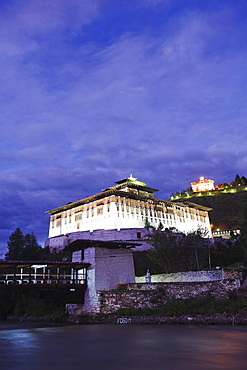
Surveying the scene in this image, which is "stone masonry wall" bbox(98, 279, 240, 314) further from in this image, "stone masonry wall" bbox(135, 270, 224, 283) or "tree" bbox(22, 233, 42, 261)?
"tree" bbox(22, 233, 42, 261)

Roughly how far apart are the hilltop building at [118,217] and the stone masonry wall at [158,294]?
38.1m

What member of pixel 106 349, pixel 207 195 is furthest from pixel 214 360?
pixel 207 195

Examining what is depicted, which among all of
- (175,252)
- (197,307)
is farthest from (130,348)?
(175,252)

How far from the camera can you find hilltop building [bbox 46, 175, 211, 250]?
2872 inches

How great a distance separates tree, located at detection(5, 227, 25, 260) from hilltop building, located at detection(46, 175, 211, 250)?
7.87 meters

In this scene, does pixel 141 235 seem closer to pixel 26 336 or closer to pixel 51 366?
pixel 26 336

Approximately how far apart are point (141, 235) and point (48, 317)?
42.7 meters

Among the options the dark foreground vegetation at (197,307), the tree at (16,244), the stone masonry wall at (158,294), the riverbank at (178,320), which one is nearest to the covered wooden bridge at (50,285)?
the stone masonry wall at (158,294)

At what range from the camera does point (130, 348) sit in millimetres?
15320

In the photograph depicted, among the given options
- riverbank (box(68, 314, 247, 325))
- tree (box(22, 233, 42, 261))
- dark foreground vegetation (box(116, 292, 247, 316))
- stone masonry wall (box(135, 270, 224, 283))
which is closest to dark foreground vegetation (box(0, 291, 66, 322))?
riverbank (box(68, 314, 247, 325))

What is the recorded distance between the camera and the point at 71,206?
8725 cm

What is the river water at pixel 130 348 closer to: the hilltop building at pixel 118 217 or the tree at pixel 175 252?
the tree at pixel 175 252

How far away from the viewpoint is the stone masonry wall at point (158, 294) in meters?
23.9

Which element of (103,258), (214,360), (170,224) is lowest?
(214,360)
